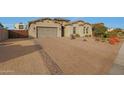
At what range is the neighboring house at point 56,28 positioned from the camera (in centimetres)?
1075

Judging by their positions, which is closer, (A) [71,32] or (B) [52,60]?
(B) [52,60]

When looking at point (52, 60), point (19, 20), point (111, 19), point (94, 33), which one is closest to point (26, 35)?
point (19, 20)

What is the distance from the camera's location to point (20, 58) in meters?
10.4

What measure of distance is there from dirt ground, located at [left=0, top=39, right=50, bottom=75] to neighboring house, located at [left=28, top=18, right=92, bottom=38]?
2.08 ft

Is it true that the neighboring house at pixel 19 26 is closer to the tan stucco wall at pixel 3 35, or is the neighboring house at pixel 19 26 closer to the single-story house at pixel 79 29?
the tan stucco wall at pixel 3 35

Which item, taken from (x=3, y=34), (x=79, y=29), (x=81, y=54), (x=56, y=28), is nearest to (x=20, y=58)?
(x=3, y=34)

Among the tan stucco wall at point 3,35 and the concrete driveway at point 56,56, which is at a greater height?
the tan stucco wall at point 3,35

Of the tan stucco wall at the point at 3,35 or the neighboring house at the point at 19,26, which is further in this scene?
the tan stucco wall at the point at 3,35

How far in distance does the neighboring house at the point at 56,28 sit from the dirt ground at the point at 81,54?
1.08 feet

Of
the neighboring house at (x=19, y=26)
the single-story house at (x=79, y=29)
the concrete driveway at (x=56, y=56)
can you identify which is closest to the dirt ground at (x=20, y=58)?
the concrete driveway at (x=56, y=56)

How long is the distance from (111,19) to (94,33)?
44.7 inches
